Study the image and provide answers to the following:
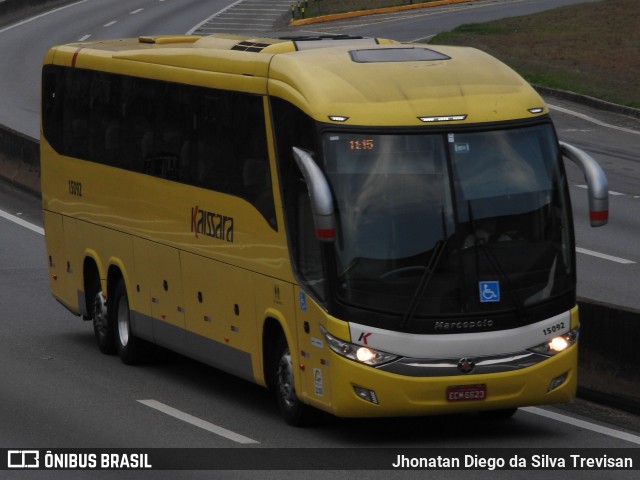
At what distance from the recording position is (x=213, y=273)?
14.9m

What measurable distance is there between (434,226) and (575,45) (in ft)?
121

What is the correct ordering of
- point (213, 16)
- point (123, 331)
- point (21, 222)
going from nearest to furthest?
point (123, 331) → point (21, 222) → point (213, 16)

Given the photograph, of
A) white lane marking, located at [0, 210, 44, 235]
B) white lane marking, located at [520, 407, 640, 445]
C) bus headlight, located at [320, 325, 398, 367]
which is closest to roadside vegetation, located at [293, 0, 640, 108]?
white lane marking, located at [0, 210, 44, 235]

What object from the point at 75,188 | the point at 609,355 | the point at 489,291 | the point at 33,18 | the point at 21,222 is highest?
the point at 489,291

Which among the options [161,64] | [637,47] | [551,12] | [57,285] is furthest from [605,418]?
[551,12]

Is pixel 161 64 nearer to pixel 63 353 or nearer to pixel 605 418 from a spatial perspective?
pixel 63 353

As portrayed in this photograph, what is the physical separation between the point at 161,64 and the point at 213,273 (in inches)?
101

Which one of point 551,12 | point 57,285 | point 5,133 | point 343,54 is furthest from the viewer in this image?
point 551,12

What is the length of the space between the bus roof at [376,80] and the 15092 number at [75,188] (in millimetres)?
3794

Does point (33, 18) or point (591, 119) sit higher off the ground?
point (591, 119)

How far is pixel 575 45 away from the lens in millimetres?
48281

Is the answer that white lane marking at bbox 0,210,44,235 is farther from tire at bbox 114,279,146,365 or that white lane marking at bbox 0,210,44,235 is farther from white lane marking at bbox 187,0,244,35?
white lane marking at bbox 187,0,244,35

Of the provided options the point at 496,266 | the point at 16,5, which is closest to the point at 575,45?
the point at 16,5

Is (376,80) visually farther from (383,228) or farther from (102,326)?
(102,326)
